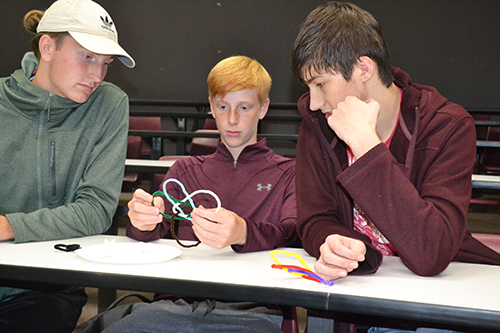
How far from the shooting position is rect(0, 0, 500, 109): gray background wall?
6824 mm

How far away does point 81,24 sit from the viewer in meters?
1.54

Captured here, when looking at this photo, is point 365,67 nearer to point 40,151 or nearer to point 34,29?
point 40,151

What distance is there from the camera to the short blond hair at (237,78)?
5.98ft

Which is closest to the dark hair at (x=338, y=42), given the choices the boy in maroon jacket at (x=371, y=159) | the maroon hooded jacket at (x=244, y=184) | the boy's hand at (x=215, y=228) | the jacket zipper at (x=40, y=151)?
the boy in maroon jacket at (x=371, y=159)

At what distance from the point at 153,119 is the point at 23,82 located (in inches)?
132

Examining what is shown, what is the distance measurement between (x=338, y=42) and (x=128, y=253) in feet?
2.50

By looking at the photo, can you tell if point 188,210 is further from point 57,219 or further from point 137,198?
point 57,219

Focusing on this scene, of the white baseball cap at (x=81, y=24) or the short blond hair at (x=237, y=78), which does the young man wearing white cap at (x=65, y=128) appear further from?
the short blond hair at (x=237, y=78)

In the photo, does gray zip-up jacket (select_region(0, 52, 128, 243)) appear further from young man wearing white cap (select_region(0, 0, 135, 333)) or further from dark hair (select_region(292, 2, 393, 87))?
dark hair (select_region(292, 2, 393, 87))

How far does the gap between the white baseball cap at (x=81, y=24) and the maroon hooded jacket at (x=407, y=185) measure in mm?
679

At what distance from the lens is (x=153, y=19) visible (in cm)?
758

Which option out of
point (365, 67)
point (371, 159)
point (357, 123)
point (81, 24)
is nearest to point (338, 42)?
point (365, 67)

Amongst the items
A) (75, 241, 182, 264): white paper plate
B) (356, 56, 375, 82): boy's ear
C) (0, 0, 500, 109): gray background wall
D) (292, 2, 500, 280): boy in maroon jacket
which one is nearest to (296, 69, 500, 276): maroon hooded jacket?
(292, 2, 500, 280): boy in maroon jacket

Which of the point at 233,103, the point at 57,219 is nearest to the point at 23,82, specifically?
the point at 57,219
